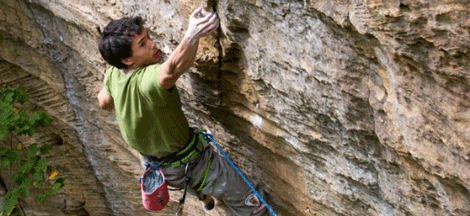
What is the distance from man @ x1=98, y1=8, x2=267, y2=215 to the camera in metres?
2.83

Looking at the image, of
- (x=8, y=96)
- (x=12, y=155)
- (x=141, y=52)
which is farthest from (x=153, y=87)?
(x=12, y=155)

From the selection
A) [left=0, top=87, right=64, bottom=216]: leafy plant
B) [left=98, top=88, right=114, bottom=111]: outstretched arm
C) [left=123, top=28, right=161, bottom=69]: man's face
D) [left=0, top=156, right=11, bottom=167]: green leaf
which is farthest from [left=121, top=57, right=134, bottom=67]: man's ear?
[left=0, top=156, right=11, bottom=167]: green leaf

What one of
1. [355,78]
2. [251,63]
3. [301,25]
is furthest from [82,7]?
[355,78]

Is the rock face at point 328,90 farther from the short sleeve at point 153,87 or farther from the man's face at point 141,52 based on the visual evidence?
the short sleeve at point 153,87

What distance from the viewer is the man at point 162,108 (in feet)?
9.29

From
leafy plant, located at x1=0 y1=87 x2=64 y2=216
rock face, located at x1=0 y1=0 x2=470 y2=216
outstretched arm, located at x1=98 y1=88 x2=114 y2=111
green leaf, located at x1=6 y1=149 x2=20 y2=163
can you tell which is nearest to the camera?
rock face, located at x1=0 y1=0 x2=470 y2=216

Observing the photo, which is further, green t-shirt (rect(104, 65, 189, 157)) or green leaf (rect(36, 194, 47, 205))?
green leaf (rect(36, 194, 47, 205))

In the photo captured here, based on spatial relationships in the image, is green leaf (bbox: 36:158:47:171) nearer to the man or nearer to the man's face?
the man

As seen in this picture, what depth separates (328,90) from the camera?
8.90ft

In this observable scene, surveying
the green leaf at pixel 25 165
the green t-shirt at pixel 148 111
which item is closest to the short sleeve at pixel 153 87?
the green t-shirt at pixel 148 111

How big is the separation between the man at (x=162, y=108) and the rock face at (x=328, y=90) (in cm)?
27

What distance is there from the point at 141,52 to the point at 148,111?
355mm

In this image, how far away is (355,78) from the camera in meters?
2.56

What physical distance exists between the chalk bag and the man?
69 millimetres
